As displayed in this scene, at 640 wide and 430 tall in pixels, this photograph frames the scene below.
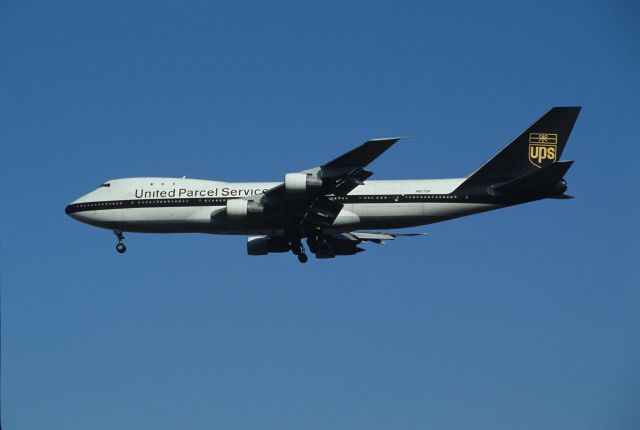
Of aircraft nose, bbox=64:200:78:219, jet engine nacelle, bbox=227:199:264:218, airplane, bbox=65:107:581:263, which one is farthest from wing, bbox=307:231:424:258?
aircraft nose, bbox=64:200:78:219

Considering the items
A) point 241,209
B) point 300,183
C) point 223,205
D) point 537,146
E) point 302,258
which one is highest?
point 537,146

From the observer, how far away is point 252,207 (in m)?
43.3

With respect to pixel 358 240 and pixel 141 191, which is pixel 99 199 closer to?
pixel 141 191

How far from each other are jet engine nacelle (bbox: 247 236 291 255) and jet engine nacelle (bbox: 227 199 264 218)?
12.0 ft

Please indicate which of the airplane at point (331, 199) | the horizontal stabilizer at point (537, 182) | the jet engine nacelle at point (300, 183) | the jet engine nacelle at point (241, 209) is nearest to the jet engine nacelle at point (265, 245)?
the airplane at point (331, 199)

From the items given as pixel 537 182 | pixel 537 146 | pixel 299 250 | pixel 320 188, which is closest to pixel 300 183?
pixel 320 188

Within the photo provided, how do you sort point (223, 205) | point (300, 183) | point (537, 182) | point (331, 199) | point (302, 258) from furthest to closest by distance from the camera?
1. point (223, 205)
2. point (302, 258)
3. point (331, 199)
4. point (537, 182)
5. point (300, 183)

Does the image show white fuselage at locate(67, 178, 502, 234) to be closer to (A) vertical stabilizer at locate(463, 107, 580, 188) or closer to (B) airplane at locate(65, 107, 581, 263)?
(B) airplane at locate(65, 107, 581, 263)

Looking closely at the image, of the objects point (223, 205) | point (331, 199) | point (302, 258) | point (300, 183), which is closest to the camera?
point (300, 183)

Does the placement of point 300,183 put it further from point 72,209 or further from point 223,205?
point 72,209

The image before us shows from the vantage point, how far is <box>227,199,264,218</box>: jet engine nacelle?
43281 mm

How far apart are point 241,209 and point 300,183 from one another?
3.66m

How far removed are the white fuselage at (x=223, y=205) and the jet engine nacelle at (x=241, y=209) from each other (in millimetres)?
281

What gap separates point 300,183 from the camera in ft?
135
